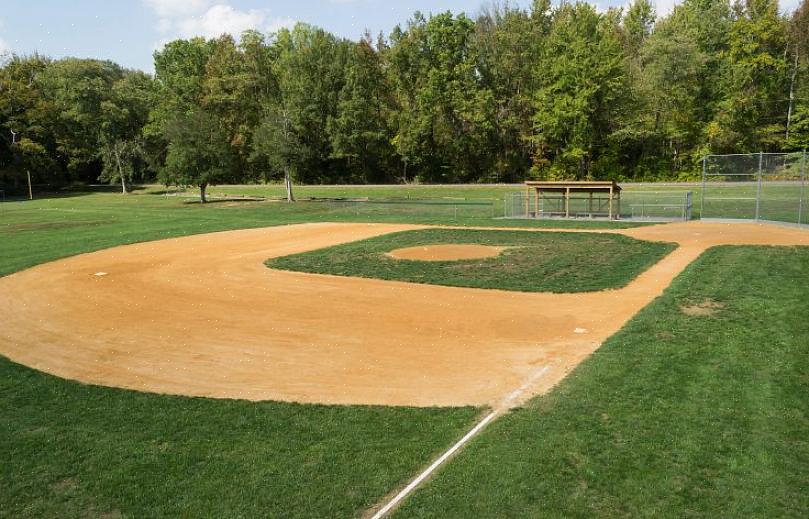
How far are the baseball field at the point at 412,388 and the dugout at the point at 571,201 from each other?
1144 cm

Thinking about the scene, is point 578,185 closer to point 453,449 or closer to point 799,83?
point 453,449

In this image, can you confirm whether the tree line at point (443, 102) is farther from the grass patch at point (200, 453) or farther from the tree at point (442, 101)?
the grass patch at point (200, 453)

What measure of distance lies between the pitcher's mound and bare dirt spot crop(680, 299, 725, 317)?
769cm

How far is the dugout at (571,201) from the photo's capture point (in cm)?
3002

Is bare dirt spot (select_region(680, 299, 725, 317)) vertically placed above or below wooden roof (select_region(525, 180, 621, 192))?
below

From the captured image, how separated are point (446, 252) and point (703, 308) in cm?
979

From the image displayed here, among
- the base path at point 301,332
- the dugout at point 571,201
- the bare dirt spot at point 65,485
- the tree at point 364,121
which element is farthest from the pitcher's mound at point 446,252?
the tree at point 364,121

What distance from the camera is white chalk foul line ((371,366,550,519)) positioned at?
550 centimetres

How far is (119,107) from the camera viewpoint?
76.6 m

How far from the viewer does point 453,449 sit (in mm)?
6547

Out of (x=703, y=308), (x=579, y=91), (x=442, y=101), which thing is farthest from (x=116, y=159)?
(x=703, y=308)

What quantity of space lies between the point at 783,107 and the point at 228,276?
58.5 metres

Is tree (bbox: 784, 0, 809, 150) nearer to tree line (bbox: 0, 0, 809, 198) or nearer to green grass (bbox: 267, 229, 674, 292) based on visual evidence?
tree line (bbox: 0, 0, 809, 198)

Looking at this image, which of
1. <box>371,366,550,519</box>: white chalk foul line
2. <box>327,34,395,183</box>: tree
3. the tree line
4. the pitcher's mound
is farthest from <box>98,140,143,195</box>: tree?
<box>371,366,550,519</box>: white chalk foul line
